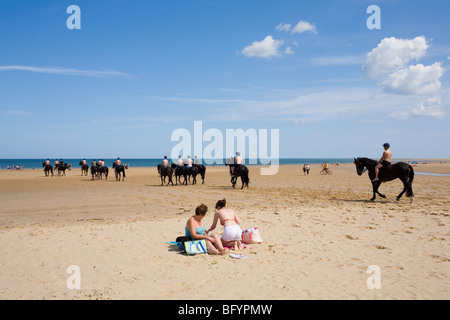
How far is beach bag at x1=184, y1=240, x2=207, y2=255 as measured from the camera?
7.36m

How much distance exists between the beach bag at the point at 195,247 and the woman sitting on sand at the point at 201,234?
106 mm

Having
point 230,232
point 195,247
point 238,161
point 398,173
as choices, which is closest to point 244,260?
point 230,232

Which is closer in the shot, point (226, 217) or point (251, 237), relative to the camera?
point (226, 217)

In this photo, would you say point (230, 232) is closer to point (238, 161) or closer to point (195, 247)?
point (195, 247)

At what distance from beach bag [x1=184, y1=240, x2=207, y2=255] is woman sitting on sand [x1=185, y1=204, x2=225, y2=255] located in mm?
106

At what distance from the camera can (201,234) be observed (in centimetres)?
792

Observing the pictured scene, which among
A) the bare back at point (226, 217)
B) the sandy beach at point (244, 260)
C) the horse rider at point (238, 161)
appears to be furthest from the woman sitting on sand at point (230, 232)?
the horse rider at point (238, 161)

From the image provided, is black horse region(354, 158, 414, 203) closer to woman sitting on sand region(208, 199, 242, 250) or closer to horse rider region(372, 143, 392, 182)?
horse rider region(372, 143, 392, 182)

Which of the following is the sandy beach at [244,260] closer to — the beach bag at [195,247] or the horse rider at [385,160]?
the beach bag at [195,247]

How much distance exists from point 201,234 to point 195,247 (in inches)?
20.7

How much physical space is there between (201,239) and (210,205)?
738cm
